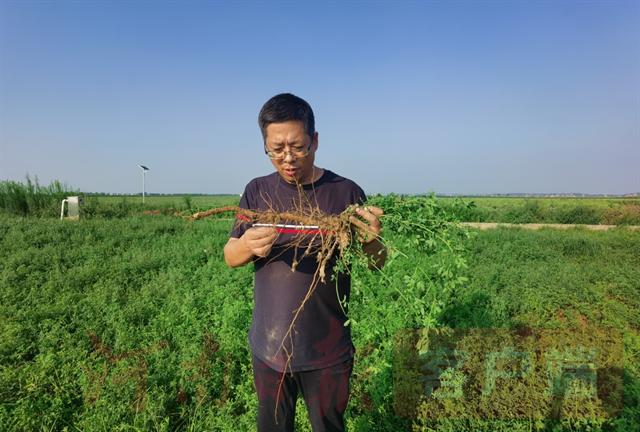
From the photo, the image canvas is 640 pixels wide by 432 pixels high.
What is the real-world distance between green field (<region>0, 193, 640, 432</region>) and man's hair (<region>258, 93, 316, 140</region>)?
69 cm

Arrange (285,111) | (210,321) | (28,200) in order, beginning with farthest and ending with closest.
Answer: (28,200), (210,321), (285,111)

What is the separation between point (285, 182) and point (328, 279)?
63cm

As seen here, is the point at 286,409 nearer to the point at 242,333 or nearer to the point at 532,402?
the point at 532,402

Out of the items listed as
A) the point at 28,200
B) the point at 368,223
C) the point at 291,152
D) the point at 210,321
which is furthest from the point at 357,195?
the point at 28,200

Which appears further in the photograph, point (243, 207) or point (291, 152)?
point (243, 207)

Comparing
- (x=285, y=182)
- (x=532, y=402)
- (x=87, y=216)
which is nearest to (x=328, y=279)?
(x=285, y=182)

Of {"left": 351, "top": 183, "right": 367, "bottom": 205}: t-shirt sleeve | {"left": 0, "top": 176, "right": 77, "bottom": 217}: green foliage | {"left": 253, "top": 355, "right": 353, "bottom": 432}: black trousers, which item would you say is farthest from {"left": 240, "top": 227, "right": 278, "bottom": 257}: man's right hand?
{"left": 0, "top": 176, "right": 77, "bottom": 217}: green foliage

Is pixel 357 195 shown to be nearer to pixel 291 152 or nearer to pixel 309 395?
pixel 291 152

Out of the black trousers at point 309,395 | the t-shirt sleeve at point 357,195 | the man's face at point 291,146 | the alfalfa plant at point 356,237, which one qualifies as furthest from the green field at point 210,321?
the man's face at point 291,146

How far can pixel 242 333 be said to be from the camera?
15.8 feet

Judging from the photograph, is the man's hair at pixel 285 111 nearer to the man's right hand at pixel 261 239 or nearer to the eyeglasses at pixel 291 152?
the eyeglasses at pixel 291 152

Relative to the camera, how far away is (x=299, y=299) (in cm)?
193

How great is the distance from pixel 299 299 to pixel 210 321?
13.0 feet

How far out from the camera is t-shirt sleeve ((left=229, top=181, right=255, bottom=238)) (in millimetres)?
2104
